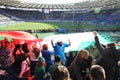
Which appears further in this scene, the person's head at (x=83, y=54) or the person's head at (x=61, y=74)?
the person's head at (x=83, y=54)

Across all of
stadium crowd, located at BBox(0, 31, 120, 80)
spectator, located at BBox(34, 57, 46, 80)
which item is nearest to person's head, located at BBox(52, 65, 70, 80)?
stadium crowd, located at BBox(0, 31, 120, 80)

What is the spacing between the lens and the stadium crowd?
6090 mm

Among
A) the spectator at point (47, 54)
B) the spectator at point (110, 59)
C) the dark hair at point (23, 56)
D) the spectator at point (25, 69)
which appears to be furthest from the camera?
the spectator at point (47, 54)

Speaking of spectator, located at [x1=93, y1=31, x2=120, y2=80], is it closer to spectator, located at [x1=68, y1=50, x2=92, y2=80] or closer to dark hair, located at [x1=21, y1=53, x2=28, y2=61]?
spectator, located at [x1=68, y1=50, x2=92, y2=80]

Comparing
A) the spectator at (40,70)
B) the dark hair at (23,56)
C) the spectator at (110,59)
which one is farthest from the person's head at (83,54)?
the dark hair at (23,56)

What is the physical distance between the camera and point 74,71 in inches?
234

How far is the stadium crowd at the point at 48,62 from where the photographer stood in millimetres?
6090

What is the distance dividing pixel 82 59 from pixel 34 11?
79320 millimetres

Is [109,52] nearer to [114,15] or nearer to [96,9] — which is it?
[114,15]

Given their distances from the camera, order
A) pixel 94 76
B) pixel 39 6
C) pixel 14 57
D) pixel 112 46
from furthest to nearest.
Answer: pixel 39 6, pixel 14 57, pixel 112 46, pixel 94 76

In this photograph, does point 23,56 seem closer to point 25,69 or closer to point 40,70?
point 25,69

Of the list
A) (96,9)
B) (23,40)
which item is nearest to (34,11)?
(96,9)

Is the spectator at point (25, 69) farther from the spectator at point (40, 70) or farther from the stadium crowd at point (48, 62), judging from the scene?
the spectator at point (40, 70)

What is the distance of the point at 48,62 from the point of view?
27.4 feet
